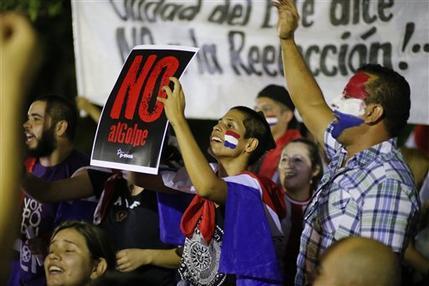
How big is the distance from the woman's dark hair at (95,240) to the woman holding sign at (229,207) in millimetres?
402

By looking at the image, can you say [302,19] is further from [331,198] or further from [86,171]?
[331,198]

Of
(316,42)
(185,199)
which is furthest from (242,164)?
(316,42)

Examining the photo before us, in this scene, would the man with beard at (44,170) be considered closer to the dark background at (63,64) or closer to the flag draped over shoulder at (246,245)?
the flag draped over shoulder at (246,245)

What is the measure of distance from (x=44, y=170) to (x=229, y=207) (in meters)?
1.70

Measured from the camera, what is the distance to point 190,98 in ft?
22.4

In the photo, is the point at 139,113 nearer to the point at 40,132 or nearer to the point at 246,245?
the point at 246,245

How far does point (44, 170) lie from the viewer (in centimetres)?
562

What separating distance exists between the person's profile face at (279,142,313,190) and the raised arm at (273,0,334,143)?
1289 millimetres

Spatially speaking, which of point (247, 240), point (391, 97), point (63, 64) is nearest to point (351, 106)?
point (391, 97)

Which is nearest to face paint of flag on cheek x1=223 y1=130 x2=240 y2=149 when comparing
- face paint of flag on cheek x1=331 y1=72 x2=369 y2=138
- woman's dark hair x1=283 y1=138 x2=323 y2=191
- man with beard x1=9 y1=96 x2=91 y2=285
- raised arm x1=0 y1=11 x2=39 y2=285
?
face paint of flag on cheek x1=331 y1=72 x2=369 y2=138

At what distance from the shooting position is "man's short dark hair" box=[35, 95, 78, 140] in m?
5.59

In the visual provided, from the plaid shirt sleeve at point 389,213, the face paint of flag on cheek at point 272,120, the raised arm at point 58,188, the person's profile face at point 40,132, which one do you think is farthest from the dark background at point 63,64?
the plaid shirt sleeve at point 389,213

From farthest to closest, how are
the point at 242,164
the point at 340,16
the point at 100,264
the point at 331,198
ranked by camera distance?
the point at 340,16 → the point at 242,164 → the point at 100,264 → the point at 331,198

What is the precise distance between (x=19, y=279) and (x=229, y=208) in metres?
1.73
